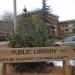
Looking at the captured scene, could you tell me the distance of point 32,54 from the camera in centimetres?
636

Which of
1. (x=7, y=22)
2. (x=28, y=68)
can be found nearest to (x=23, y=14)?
(x=28, y=68)

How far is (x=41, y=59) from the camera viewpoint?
6.44 meters

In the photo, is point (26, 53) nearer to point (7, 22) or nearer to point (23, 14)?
point (23, 14)

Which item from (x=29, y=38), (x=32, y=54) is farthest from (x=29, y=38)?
(x=32, y=54)

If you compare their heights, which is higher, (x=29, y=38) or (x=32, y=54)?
(x=29, y=38)

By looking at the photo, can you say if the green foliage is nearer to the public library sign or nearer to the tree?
the tree

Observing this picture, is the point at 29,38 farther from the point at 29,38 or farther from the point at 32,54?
the point at 32,54

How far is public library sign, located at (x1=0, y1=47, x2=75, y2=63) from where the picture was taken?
6.29 m

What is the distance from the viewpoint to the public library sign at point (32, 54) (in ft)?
20.6

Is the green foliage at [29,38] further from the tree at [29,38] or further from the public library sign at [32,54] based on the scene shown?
the public library sign at [32,54]

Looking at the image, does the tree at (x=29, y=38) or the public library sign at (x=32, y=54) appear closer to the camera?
the public library sign at (x=32, y=54)

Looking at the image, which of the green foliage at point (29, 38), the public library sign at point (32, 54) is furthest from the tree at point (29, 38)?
the public library sign at point (32, 54)

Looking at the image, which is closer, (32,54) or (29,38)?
(32,54)

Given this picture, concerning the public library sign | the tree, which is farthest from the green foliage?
the public library sign
